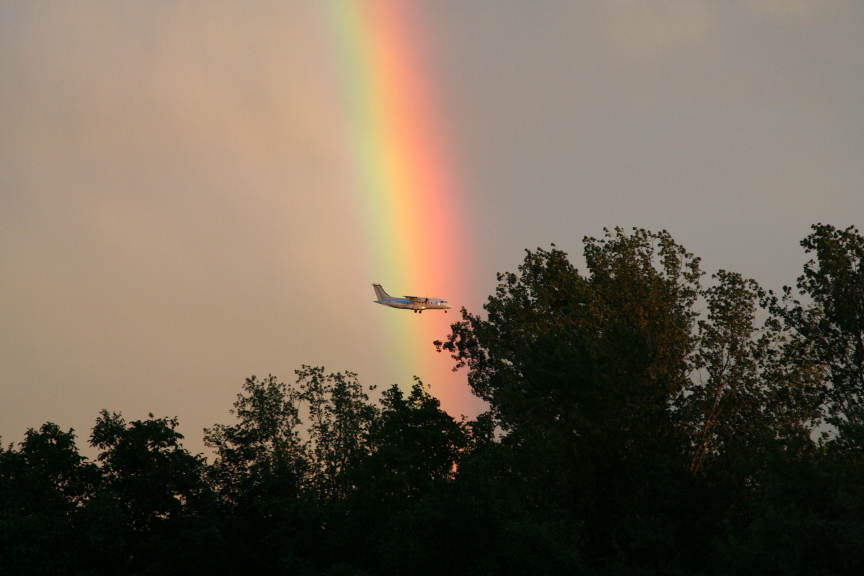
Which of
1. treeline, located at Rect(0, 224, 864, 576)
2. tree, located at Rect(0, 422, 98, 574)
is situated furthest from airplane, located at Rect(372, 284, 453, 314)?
tree, located at Rect(0, 422, 98, 574)

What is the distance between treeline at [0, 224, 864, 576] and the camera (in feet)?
118

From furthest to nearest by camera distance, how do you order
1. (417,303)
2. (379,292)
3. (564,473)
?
(379,292)
(417,303)
(564,473)

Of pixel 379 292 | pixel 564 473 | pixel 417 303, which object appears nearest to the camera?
pixel 564 473

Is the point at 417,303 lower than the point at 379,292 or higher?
lower

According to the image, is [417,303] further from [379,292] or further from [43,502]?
[43,502]

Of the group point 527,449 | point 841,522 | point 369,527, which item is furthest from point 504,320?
point 841,522

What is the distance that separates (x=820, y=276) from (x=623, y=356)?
36.2 feet

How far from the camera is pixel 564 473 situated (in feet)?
135

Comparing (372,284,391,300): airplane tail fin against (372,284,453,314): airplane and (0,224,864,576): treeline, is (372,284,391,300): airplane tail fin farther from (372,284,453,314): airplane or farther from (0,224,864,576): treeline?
(0,224,864,576): treeline

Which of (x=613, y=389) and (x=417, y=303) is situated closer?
(x=613, y=389)

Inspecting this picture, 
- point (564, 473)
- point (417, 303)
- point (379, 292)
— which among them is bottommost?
point (564, 473)

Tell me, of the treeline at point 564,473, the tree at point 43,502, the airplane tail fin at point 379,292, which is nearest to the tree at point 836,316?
the treeline at point 564,473

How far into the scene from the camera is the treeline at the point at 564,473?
3603cm

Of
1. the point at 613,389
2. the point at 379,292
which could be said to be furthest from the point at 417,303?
the point at 613,389
